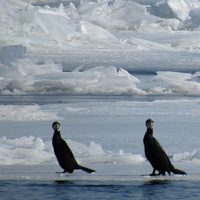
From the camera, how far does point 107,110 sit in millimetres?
8273

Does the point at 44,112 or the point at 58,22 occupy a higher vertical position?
the point at 58,22

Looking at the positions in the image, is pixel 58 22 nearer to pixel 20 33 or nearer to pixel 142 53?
pixel 20 33

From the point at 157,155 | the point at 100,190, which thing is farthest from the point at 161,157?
the point at 100,190

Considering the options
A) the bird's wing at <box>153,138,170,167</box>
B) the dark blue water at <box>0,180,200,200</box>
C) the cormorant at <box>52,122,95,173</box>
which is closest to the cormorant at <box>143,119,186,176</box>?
the bird's wing at <box>153,138,170,167</box>

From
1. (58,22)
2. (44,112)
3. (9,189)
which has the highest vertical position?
(58,22)

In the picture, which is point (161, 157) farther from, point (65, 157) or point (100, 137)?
point (100, 137)

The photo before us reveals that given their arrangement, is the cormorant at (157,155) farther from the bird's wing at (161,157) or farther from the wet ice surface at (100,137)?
the wet ice surface at (100,137)

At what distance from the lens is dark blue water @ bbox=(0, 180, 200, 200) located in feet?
12.4

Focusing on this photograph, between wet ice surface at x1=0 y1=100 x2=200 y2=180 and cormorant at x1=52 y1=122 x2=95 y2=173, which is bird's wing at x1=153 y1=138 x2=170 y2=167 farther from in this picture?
cormorant at x1=52 y1=122 x2=95 y2=173

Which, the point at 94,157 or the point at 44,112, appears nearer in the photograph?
the point at 94,157

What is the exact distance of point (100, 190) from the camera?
3.97 meters

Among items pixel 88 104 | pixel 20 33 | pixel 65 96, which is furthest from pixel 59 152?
pixel 20 33

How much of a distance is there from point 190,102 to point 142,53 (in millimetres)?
10655

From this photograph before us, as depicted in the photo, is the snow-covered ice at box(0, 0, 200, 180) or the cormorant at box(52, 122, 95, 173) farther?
the snow-covered ice at box(0, 0, 200, 180)
